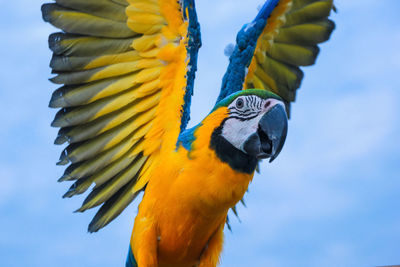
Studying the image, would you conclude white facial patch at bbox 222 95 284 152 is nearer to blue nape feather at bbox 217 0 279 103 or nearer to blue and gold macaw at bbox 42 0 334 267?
blue and gold macaw at bbox 42 0 334 267

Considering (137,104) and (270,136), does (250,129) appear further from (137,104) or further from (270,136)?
(137,104)

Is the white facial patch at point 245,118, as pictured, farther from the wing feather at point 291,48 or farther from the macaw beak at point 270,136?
the wing feather at point 291,48

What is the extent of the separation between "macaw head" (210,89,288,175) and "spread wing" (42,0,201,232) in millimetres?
433

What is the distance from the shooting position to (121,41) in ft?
8.36

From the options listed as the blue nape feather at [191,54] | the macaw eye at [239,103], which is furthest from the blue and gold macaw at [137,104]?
the macaw eye at [239,103]

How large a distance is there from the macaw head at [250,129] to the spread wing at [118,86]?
0.43 m

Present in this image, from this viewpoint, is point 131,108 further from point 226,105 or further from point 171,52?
point 226,105

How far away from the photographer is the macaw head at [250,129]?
1962 mm

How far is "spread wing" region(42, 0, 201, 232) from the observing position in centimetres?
247

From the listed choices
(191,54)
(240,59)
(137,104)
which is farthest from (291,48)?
(137,104)

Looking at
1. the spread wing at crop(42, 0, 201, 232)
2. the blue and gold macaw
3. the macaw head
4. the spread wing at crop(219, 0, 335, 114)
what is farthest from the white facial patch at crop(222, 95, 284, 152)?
the spread wing at crop(219, 0, 335, 114)

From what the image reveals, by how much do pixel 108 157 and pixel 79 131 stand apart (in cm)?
21

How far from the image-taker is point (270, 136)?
77.0 inches

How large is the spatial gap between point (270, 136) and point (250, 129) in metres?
0.09
